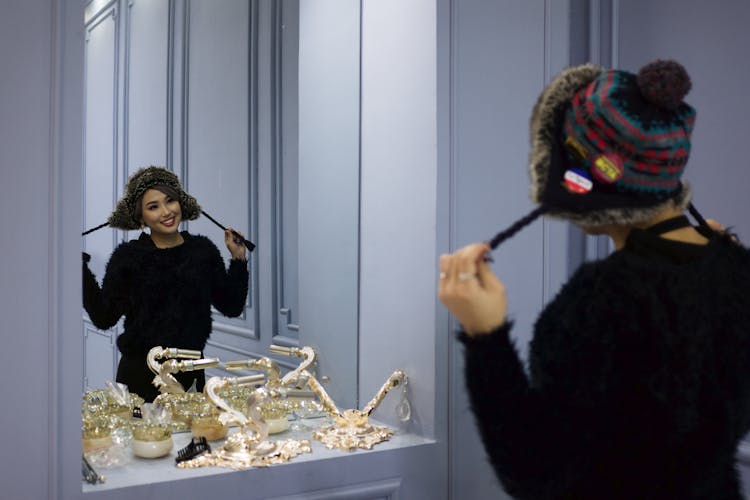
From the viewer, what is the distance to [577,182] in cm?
96

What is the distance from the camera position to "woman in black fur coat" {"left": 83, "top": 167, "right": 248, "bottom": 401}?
166 centimetres

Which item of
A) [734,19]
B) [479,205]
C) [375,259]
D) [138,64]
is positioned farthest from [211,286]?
[734,19]

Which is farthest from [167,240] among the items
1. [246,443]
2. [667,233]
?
[667,233]

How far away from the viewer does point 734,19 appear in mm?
1624

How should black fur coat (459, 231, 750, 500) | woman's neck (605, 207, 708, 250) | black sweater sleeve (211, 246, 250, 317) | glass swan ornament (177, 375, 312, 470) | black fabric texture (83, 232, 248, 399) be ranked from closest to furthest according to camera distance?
1. black fur coat (459, 231, 750, 500)
2. woman's neck (605, 207, 708, 250)
3. glass swan ornament (177, 375, 312, 470)
4. black fabric texture (83, 232, 248, 399)
5. black sweater sleeve (211, 246, 250, 317)

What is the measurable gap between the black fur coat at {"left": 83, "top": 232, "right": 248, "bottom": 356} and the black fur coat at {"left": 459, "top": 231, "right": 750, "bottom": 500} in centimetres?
97

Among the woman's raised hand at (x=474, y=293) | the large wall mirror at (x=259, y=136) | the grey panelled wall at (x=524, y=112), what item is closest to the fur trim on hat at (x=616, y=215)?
the woman's raised hand at (x=474, y=293)

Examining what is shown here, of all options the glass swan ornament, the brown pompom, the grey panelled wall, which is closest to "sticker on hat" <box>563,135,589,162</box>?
the brown pompom

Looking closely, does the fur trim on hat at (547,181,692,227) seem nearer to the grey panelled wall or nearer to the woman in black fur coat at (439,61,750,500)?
the woman in black fur coat at (439,61,750,500)

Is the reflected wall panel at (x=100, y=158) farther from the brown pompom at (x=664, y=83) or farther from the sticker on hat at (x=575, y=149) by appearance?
the brown pompom at (x=664, y=83)

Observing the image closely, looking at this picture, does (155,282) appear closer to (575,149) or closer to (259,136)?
(259,136)

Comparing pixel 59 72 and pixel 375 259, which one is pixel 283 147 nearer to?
pixel 375 259

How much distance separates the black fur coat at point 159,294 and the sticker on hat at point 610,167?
1113 millimetres

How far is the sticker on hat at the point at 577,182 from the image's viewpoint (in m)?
0.96
